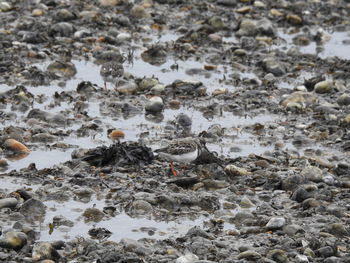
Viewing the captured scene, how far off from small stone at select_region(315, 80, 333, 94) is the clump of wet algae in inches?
8.2

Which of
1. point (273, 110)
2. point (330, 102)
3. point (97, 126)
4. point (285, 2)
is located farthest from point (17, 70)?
point (285, 2)

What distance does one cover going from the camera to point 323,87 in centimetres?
1794

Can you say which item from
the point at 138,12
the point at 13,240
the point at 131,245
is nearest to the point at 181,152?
the point at 131,245

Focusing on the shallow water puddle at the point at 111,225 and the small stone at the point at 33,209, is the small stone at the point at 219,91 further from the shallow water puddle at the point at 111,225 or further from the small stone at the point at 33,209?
the small stone at the point at 33,209

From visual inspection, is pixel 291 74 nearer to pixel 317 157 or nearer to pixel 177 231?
pixel 317 157

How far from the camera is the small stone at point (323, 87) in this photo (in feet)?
58.9

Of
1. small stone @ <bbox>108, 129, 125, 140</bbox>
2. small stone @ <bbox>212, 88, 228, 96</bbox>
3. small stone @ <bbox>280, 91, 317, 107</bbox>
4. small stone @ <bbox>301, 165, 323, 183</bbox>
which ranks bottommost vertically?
small stone @ <bbox>212, 88, 228, 96</bbox>

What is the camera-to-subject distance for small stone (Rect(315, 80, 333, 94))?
707 inches

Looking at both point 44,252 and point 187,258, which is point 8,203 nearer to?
point 44,252

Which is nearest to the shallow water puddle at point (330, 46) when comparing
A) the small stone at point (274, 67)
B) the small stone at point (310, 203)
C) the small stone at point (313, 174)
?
the small stone at point (274, 67)

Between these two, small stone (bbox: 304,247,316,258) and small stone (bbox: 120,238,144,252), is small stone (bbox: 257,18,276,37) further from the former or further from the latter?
small stone (bbox: 120,238,144,252)

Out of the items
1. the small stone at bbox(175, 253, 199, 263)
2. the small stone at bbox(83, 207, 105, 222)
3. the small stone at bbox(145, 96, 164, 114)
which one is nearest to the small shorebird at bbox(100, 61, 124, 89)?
the small stone at bbox(145, 96, 164, 114)

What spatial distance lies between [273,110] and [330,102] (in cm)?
148

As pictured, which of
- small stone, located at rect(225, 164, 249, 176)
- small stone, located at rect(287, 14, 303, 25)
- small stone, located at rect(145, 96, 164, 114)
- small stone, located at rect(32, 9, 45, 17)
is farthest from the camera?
small stone, located at rect(287, 14, 303, 25)
